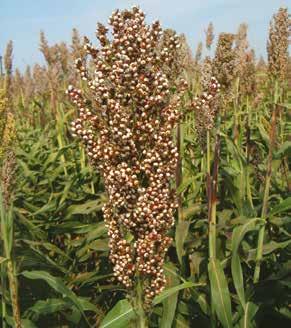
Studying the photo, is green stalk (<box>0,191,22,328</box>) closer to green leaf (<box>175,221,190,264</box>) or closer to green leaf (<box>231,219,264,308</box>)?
green leaf (<box>175,221,190,264</box>)

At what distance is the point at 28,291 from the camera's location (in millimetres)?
3338

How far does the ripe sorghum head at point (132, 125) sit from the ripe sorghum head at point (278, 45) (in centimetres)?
186

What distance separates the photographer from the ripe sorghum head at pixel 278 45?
377 cm

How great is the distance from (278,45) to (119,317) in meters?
2.23

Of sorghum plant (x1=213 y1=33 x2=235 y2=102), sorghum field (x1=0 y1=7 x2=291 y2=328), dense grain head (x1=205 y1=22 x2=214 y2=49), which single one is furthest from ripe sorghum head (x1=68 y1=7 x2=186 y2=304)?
dense grain head (x1=205 y1=22 x2=214 y2=49)

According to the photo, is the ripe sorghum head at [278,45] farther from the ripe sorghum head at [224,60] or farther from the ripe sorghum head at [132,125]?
the ripe sorghum head at [132,125]

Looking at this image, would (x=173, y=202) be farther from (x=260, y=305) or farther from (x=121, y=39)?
(x=260, y=305)

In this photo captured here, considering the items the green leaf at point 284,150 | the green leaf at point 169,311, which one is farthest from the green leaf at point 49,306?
the green leaf at point 284,150

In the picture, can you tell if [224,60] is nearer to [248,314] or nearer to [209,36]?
[248,314]

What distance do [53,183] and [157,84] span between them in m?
3.07

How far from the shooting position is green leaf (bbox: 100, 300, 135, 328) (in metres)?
2.57

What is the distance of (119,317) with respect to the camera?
258cm

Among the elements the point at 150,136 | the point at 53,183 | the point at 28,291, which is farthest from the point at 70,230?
the point at 150,136

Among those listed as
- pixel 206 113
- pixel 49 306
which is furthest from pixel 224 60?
pixel 49 306
